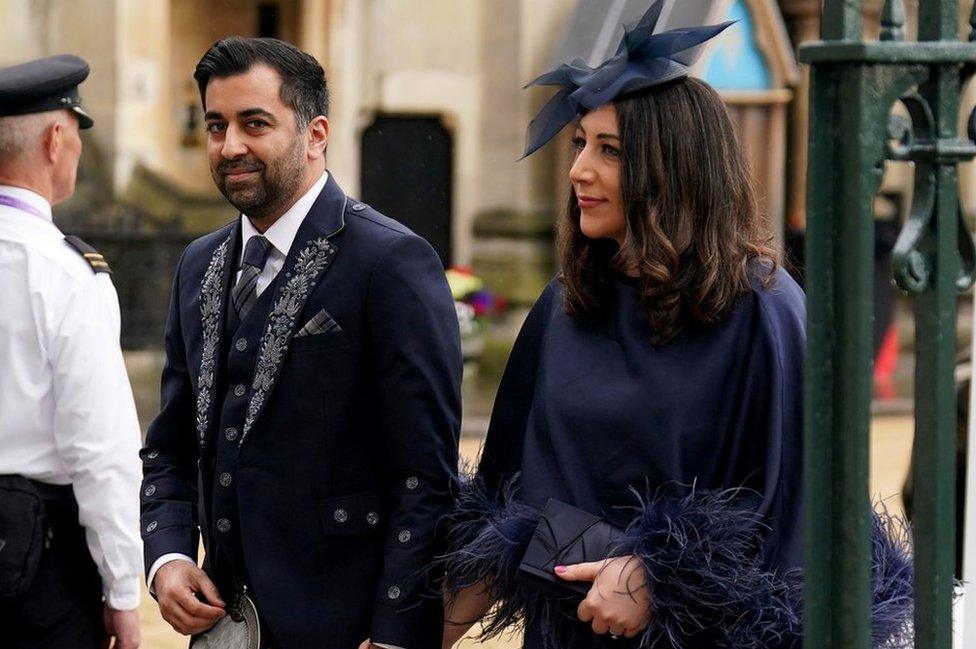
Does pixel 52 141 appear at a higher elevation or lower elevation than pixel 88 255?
higher

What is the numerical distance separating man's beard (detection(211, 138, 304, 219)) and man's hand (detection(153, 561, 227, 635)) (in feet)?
2.08

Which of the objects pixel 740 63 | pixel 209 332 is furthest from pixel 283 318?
pixel 740 63

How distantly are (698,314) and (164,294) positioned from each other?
11.7 metres

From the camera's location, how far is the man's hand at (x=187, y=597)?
3.05 m

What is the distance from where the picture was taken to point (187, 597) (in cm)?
305

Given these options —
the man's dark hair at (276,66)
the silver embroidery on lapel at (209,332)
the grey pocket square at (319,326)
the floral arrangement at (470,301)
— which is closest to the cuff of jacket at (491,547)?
the grey pocket square at (319,326)

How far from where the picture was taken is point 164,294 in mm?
14086

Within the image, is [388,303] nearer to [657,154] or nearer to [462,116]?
[657,154]

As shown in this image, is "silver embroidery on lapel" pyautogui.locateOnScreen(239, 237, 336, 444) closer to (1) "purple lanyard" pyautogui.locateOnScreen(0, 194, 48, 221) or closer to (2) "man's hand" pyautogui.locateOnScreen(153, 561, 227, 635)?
(2) "man's hand" pyautogui.locateOnScreen(153, 561, 227, 635)

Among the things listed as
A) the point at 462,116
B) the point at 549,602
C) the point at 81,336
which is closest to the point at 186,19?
the point at 462,116

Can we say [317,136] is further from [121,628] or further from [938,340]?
[938,340]

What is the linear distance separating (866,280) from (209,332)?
61.9 inches

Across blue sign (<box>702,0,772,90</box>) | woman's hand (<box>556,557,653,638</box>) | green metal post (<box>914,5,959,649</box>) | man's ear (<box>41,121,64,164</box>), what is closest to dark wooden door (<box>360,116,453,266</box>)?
blue sign (<box>702,0,772,90</box>)

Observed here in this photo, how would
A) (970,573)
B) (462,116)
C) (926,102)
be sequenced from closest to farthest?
(926,102) → (970,573) → (462,116)
